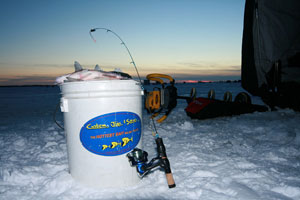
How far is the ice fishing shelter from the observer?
16.3 ft

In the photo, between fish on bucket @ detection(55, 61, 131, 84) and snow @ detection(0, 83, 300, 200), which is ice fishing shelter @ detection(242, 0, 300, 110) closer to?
snow @ detection(0, 83, 300, 200)

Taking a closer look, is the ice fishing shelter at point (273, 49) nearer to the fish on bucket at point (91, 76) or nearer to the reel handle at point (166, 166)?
the reel handle at point (166, 166)

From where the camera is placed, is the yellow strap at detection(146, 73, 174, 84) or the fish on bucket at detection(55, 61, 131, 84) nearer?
the fish on bucket at detection(55, 61, 131, 84)

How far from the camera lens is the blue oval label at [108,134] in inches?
69.9

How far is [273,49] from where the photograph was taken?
538cm

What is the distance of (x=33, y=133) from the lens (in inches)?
175

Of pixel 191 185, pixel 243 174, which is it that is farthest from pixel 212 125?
pixel 191 185

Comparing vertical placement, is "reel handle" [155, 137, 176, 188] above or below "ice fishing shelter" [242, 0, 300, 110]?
below

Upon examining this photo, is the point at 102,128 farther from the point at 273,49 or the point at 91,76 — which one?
the point at 273,49

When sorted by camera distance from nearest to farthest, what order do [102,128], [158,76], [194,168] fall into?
[102,128]
[194,168]
[158,76]

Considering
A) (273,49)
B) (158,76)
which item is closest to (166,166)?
(158,76)

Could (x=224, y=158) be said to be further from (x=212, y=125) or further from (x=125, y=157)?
(x=212, y=125)

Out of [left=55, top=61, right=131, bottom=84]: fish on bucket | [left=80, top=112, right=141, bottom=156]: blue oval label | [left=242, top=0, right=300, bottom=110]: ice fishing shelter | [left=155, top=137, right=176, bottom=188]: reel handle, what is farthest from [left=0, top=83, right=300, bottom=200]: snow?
[left=242, top=0, right=300, bottom=110]: ice fishing shelter

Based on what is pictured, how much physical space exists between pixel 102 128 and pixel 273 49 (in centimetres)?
552
